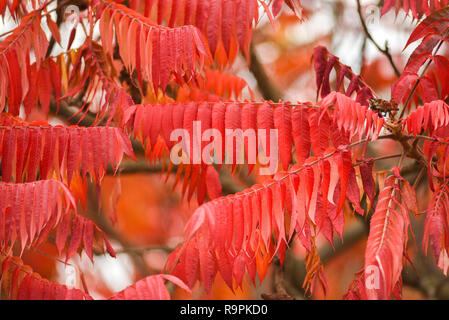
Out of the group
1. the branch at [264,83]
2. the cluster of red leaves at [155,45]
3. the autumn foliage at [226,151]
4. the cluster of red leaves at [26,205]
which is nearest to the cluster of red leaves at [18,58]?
the autumn foliage at [226,151]

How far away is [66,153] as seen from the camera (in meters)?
1.84

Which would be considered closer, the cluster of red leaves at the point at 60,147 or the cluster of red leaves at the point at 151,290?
the cluster of red leaves at the point at 151,290

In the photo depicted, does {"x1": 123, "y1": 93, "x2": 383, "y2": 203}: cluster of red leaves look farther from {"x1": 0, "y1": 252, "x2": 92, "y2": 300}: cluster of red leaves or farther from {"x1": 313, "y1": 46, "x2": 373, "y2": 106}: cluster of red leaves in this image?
{"x1": 0, "y1": 252, "x2": 92, "y2": 300}: cluster of red leaves

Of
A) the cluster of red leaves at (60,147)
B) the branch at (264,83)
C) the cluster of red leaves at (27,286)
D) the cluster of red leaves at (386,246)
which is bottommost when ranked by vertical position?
the cluster of red leaves at (27,286)

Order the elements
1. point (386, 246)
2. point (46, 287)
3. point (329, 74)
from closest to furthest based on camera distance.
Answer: point (386, 246) < point (46, 287) < point (329, 74)

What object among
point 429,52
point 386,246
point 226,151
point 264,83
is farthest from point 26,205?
point 264,83

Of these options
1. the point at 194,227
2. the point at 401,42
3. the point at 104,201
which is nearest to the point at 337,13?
the point at 401,42

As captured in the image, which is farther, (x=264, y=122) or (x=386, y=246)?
(x=264, y=122)

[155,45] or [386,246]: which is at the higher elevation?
[155,45]

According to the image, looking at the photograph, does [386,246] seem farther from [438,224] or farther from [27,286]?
[27,286]

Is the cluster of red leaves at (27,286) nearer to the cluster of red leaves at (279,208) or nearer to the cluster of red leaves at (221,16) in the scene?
the cluster of red leaves at (279,208)

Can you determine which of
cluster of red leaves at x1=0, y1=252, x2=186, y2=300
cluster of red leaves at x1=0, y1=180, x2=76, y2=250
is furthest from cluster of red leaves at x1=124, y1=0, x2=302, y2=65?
cluster of red leaves at x1=0, y1=252, x2=186, y2=300

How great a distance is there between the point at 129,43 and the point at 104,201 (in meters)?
3.85
